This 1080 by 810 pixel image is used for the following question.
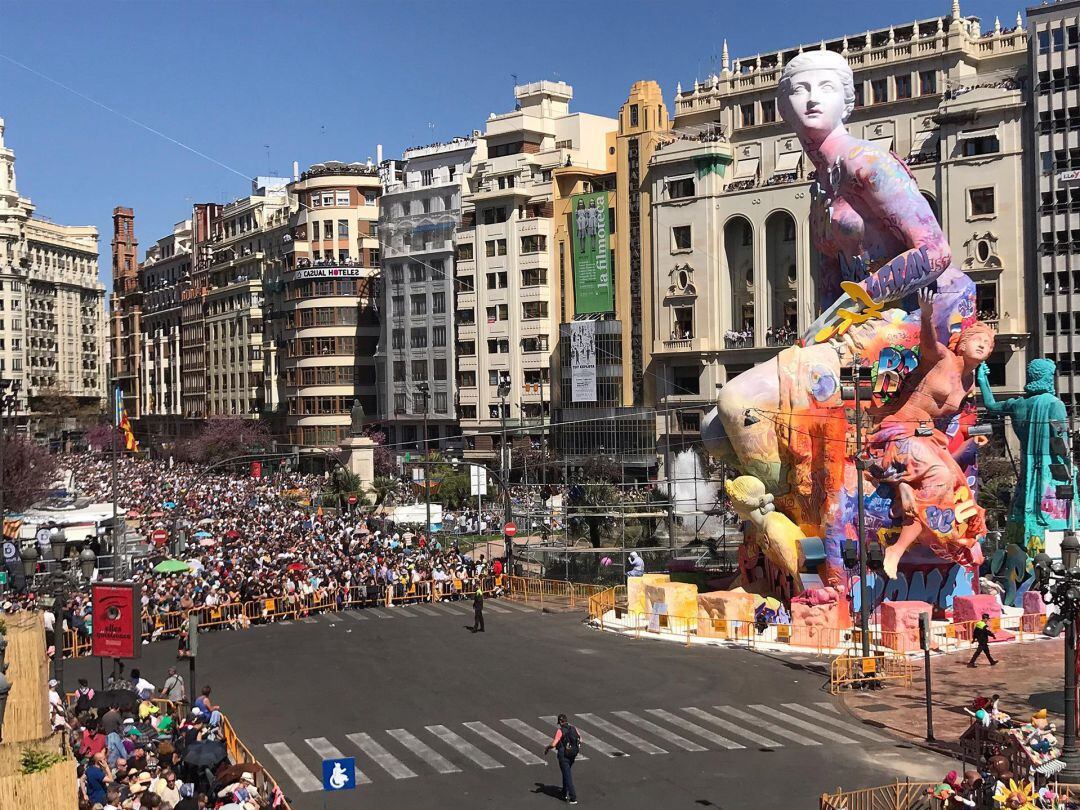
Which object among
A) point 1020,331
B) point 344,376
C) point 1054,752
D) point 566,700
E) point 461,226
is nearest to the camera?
point 1054,752

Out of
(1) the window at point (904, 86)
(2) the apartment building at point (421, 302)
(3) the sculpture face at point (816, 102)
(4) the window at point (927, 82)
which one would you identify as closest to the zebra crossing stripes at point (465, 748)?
(3) the sculpture face at point (816, 102)

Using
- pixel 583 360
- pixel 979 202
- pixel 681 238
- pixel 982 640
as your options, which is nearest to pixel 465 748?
pixel 982 640

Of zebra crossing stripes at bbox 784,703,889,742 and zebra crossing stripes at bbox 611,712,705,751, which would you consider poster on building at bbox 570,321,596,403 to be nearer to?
zebra crossing stripes at bbox 784,703,889,742

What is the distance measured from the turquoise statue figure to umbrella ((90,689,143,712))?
972 inches

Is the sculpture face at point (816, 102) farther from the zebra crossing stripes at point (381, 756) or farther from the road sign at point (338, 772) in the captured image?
the road sign at point (338, 772)

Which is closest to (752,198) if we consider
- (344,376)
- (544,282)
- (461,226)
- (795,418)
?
(544,282)

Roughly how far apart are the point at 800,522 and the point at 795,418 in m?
2.70

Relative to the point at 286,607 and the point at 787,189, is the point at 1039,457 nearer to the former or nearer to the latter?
the point at 286,607

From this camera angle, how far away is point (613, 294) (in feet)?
278

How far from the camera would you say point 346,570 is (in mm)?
45031

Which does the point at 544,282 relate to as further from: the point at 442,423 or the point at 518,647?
the point at 518,647

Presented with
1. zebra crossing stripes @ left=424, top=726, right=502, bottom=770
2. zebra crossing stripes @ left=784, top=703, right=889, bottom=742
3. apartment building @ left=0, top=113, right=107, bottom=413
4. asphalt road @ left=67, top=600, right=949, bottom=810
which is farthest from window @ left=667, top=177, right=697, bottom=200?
apartment building @ left=0, top=113, right=107, bottom=413

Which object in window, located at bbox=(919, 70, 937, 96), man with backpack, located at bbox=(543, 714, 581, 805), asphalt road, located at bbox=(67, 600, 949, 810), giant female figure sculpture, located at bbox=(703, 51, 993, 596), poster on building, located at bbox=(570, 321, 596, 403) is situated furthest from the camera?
poster on building, located at bbox=(570, 321, 596, 403)

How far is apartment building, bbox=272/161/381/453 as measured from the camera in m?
101
